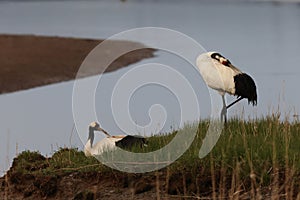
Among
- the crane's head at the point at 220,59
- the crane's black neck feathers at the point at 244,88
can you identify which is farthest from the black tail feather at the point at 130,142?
the crane's head at the point at 220,59

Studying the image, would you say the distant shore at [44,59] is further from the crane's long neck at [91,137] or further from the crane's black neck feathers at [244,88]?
the crane's black neck feathers at [244,88]

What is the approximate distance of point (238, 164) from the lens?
6.46 meters

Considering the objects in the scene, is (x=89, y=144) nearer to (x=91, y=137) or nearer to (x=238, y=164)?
(x=91, y=137)

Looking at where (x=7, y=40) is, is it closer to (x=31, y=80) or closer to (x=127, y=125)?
(x=31, y=80)

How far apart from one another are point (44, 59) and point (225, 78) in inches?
614

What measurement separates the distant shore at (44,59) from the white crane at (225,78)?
1053 centimetres

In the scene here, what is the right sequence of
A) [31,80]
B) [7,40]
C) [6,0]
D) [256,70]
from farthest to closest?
[6,0] < [7,40] < [256,70] < [31,80]

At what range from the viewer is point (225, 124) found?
8977 millimetres

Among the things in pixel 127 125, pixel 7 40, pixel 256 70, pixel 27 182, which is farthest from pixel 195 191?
pixel 7 40

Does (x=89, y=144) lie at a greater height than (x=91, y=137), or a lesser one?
lesser

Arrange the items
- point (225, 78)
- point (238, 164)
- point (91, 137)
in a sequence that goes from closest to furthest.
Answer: point (238, 164), point (91, 137), point (225, 78)

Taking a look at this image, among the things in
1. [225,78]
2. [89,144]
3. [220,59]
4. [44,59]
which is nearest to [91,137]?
[89,144]

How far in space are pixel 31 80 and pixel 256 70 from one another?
19.9 ft

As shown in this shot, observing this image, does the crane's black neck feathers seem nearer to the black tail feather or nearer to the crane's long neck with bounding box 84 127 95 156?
the black tail feather
